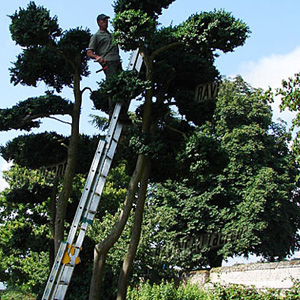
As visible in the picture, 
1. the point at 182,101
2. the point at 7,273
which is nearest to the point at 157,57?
the point at 182,101

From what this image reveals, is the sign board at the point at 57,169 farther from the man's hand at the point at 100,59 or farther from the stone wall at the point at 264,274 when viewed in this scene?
the stone wall at the point at 264,274

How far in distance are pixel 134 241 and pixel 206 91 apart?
375 centimetres

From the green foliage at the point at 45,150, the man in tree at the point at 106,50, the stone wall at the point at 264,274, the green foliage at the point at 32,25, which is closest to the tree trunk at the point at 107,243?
the man in tree at the point at 106,50

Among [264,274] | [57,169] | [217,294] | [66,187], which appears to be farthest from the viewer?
[264,274]

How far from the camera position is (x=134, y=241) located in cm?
977

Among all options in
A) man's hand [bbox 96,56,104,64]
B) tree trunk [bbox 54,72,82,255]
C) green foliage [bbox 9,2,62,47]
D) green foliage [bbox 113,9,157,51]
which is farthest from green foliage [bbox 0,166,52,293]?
green foliage [bbox 113,9,157,51]

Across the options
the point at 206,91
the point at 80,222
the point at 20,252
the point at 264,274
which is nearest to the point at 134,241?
the point at 80,222

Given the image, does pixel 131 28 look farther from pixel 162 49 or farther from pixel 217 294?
pixel 217 294

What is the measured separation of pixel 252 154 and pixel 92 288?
1817 centimetres

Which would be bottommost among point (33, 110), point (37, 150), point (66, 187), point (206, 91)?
point (66, 187)

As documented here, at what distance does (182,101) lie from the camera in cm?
1088

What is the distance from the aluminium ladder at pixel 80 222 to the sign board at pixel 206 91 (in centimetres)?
255

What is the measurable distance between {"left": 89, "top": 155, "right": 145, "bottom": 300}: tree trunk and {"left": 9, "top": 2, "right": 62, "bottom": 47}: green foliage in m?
3.41

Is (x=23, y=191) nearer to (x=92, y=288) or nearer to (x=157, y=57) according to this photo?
(x=92, y=288)
